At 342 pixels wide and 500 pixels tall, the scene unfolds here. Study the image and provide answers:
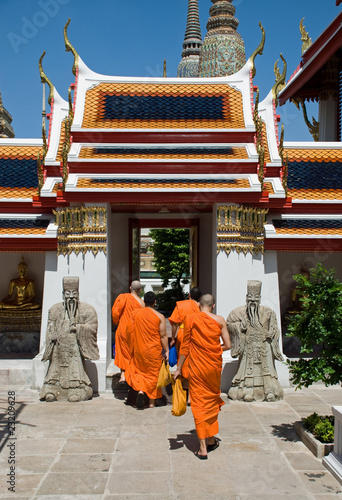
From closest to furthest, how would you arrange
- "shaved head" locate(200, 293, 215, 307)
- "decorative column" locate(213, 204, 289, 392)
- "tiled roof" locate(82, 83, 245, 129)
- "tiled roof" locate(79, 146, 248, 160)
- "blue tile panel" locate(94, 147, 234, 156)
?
"shaved head" locate(200, 293, 215, 307) → "decorative column" locate(213, 204, 289, 392) → "tiled roof" locate(79, 146, 248, 160) → "blue tile panel" locate(94, 147, 234, 156) → "tiled roof" locate(82, 83, 245, 129)

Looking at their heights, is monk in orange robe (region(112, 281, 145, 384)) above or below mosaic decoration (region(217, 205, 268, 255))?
below

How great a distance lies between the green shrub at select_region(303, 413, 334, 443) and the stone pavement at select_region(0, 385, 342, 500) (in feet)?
0.72

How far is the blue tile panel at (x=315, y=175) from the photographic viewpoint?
32.5 feet

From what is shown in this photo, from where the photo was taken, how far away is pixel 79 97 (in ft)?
31.7

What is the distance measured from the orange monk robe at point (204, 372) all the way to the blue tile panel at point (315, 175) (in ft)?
15.7

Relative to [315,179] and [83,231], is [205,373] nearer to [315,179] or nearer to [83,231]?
[83,231]

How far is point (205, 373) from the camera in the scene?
573 centimetres

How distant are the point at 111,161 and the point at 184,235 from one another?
1156 centimetres

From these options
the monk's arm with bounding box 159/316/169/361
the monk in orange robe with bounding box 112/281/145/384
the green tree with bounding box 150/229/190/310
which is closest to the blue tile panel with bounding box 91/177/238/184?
the monk in orange robe with bounding box 112/281/145/384

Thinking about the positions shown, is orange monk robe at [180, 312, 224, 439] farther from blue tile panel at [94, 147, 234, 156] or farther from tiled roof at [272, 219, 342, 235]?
blue tile panel at [94, 147, 234, 156]

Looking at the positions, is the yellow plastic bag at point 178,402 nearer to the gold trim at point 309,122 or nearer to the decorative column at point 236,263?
the decorative column at point 236,263

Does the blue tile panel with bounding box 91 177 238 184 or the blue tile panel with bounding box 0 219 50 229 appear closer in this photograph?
the blue tile panel with bounding box 91 177 238 184

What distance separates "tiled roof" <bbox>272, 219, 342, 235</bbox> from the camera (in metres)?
8.99

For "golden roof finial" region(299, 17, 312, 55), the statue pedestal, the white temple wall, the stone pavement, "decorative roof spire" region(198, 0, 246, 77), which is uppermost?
"decorative roof spire" region(198, 0, 246, 77)
